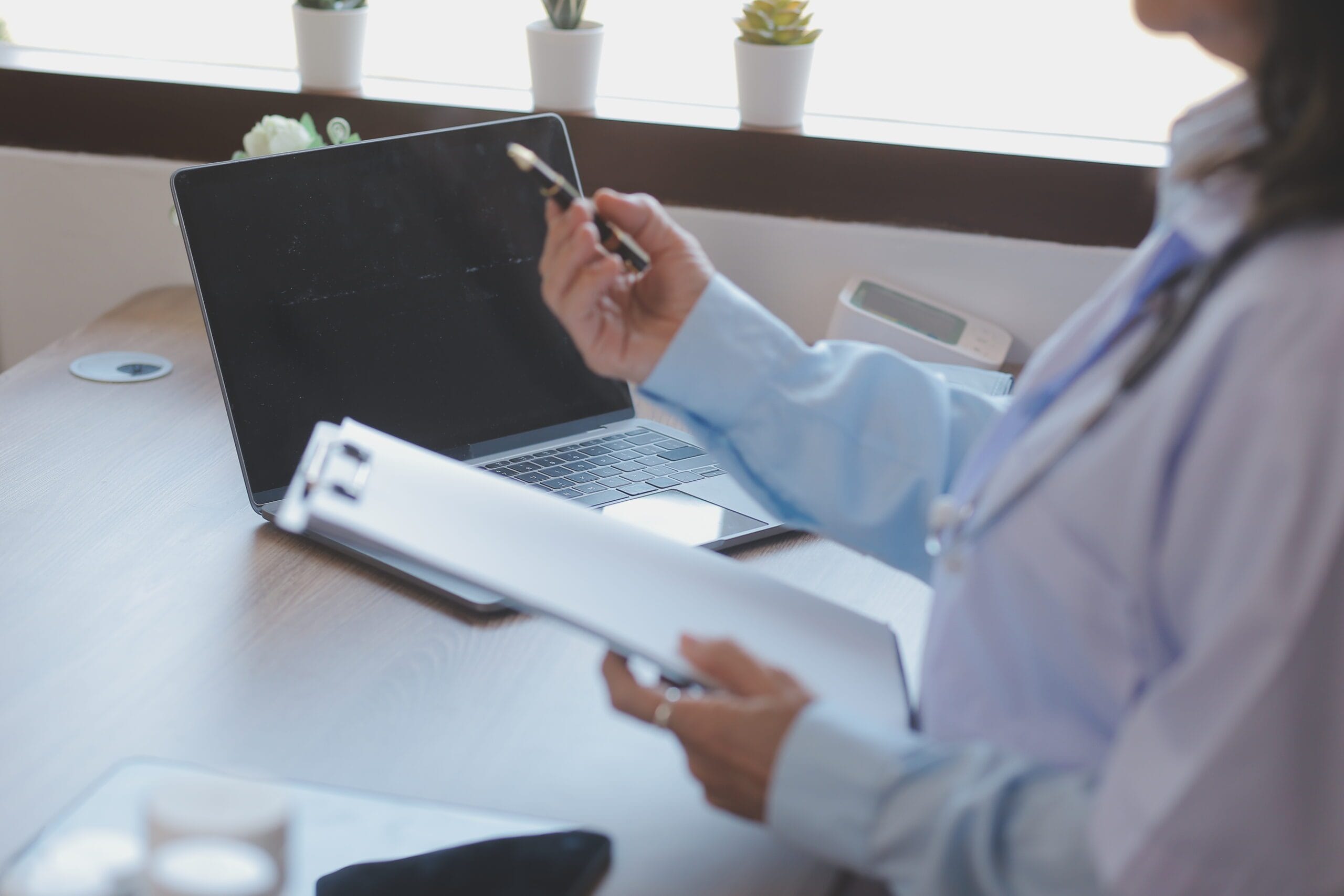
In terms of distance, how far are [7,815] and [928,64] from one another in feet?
4.02

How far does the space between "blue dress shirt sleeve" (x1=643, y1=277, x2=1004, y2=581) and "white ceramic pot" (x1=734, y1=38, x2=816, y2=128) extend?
0.59 m

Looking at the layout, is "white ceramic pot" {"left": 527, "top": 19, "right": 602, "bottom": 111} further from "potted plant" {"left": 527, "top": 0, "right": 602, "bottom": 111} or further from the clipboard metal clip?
the clipboard metal clip

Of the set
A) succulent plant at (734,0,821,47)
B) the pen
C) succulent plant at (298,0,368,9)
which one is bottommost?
the pen

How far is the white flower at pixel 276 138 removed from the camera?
1.28m

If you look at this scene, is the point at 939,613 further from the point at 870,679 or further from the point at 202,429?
the point at 202,429

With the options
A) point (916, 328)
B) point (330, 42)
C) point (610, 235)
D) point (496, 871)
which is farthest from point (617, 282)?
point (330, 42)

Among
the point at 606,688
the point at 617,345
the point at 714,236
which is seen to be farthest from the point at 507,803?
the point at 714,236

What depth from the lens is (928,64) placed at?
1.50m

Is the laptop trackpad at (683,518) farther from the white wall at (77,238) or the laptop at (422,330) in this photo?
the white wall at (77,238)

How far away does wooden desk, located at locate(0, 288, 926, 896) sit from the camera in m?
0.68

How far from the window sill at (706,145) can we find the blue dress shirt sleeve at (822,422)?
1.75 ft

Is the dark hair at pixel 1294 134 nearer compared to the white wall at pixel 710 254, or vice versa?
the dark hair at pixel 1294 134

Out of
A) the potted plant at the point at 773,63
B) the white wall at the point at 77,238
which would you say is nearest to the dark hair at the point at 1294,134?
the potted plant at the point at 773,63

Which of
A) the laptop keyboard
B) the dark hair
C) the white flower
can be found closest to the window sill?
the white flower
